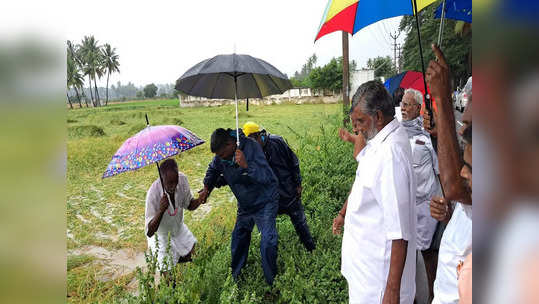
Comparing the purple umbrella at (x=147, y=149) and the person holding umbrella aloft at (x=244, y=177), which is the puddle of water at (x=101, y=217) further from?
the purple umbrella at (x=147, y=149)

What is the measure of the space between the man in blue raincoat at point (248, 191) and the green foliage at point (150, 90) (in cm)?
6133

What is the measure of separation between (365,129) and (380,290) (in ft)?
2.66

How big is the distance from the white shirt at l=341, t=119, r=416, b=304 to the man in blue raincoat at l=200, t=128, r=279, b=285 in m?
1.23

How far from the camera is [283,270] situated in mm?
3299

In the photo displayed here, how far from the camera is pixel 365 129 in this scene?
5.94 ft

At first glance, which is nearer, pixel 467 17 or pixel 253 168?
pixel 467 17

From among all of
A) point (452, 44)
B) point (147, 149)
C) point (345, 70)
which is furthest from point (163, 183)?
point (345, 70)

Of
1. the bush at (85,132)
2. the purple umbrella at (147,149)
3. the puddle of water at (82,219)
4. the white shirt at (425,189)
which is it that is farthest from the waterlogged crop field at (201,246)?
the bush at (85,132)

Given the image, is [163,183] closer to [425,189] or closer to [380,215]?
[380,215]

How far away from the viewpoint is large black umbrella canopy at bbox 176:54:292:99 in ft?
10.6

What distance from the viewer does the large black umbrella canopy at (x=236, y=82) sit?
3217 mm
